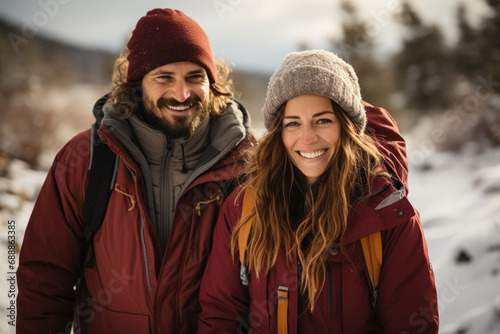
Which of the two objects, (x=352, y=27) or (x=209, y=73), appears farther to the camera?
(x=352, y=27)

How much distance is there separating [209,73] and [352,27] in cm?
1417

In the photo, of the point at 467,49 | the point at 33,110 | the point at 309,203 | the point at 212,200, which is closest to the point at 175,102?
the point at 212,200

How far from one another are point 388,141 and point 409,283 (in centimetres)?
90

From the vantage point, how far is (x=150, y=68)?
2531 mm

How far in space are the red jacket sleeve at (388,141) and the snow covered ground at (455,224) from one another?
829 millimetres

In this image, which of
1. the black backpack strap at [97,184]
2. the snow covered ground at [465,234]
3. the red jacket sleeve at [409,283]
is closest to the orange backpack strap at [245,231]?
Result: the red jacket sleeve at [409,283]

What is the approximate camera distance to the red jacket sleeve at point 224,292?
7.13 feet

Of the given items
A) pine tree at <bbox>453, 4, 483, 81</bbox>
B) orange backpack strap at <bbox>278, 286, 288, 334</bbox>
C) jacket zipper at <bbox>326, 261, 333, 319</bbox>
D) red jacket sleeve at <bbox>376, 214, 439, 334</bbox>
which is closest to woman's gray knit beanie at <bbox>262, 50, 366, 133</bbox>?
red jacket sleeve at <bbox>376, 214, 439, 334</bbox>

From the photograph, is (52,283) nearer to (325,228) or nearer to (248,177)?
(248,177)

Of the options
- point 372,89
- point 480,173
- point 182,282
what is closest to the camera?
point 182,282

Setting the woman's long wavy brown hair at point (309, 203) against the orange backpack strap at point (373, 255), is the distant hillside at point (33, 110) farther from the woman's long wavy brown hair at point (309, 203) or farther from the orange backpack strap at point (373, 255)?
the orange backpack strap at point (373, 255)

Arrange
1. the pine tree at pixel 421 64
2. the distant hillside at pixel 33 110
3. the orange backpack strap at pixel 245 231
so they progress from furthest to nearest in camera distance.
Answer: the pine tree at pixel 421 64
the distant hillside at pixel 33 110
the orange backpack strap at pixel 245 231

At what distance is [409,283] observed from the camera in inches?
75.5

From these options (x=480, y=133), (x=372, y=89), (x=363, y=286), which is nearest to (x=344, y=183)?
(x=363, y=286)
